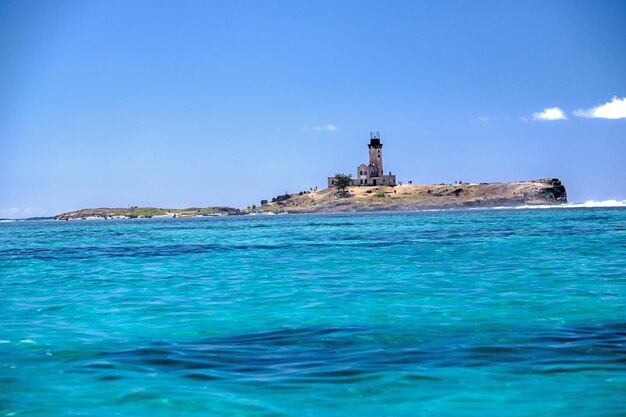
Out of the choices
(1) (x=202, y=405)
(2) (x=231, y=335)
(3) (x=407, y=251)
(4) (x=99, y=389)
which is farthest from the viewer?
(3) (x=407, y=251)

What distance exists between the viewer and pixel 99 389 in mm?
9383

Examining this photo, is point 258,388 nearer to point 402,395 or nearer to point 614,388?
point 402,395

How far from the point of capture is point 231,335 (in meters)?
13.0

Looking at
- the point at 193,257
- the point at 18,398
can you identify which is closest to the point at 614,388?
the point at 18,398

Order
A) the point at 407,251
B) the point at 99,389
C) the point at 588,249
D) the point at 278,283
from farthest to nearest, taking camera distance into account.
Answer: the point at 407,251, the point at 588,249, the point at 278,283, the point at 99,389

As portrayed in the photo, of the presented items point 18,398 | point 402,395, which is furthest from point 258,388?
point 18,398

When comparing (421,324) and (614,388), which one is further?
(421,324)

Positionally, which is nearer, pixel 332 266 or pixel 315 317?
pixel 315 317

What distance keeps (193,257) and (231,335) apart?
989 inches

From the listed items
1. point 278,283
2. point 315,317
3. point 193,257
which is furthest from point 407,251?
point 315,317

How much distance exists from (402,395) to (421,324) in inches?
191

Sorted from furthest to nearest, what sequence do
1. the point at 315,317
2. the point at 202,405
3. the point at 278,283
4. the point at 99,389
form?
the point at 278,283
the point at 315,317
the point at 99,389
the point at 202,405

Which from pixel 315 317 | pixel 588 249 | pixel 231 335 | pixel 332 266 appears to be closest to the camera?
pixel 231 335

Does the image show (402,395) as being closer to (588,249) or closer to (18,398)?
(18,398)
